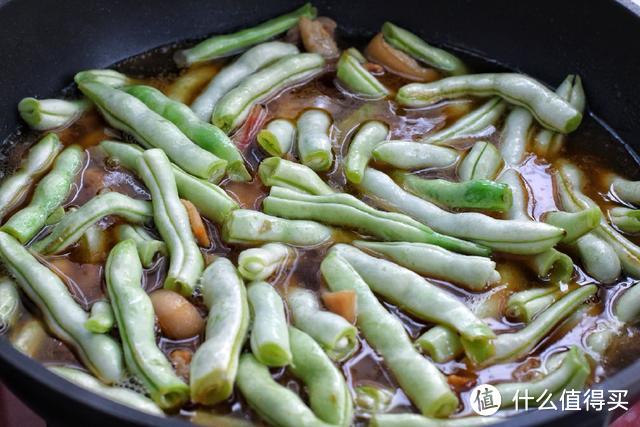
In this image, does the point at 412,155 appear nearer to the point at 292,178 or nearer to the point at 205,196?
the point at 292,178

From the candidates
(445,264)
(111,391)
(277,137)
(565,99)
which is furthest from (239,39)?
(111,391)

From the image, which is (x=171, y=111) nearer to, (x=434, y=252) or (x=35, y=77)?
(x=35, y=77)

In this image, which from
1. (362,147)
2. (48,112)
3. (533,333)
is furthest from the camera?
(48,112)

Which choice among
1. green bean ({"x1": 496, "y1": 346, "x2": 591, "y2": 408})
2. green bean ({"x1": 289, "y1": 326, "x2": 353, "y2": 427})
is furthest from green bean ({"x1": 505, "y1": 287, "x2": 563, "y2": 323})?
green bean ({"x1": 289, "y1": 326, "x2": 353, "y2": 427})

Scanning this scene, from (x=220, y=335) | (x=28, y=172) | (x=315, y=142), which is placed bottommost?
(x=28, y=172)

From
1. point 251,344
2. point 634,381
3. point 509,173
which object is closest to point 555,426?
point 634,381

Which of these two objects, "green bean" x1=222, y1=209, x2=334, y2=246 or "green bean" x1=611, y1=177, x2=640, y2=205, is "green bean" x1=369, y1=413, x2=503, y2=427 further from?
"green bean" x1=611, y1=177, x2=640, y2=205
